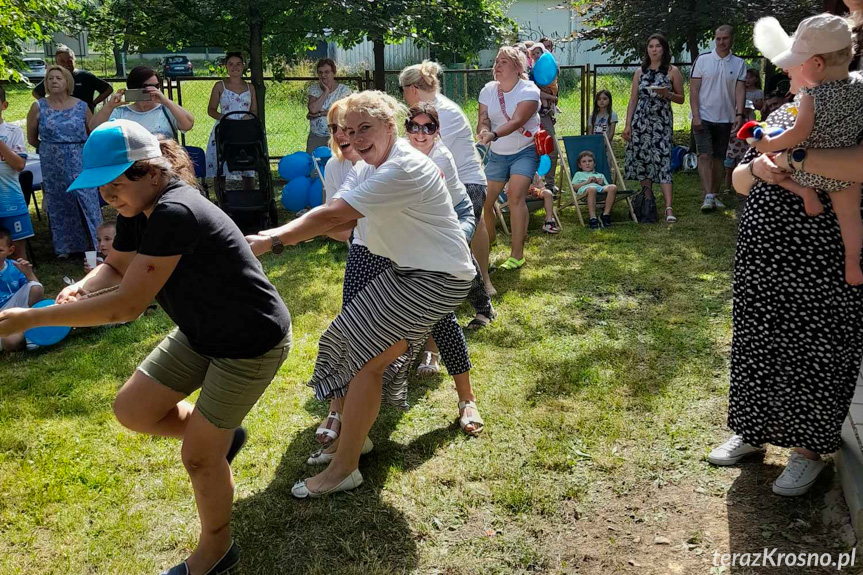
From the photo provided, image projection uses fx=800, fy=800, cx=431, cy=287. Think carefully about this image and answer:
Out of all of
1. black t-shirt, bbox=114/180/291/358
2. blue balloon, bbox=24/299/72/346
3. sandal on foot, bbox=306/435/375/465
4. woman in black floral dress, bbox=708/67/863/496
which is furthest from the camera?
blue balloon, bbox=24/299/72/346

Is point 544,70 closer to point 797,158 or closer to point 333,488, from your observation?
point 797,158

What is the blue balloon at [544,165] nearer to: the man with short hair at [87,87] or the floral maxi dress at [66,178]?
the floral maxi dress at [66,178]

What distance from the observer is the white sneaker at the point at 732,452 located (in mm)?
3855

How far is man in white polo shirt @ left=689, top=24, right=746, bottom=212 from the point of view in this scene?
31.3 ft

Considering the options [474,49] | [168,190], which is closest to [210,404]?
[168,190]

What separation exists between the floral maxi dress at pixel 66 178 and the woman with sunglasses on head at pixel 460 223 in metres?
4.62

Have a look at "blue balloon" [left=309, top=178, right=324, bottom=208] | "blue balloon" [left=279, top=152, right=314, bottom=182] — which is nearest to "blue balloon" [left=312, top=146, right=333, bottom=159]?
"blue balloon" [left=279, top=152, right=314, bottom=182]

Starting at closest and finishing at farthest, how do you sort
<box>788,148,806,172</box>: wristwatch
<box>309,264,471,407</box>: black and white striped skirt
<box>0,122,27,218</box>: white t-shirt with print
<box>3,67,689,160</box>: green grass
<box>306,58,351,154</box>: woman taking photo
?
1. <box>788,148,806,172</box>: wristwatch
2. <box>309,264,471,407</box>: black and white striped skirt
3. <box>0,122,27,218</box>: white t-shirt with print
4. <box>306,58,351,154</box>: woman taking photo
5. <box>3,67,689,160</box>: green grass

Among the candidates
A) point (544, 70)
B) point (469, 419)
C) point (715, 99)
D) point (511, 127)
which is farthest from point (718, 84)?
point (469, 419)

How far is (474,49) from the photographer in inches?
460

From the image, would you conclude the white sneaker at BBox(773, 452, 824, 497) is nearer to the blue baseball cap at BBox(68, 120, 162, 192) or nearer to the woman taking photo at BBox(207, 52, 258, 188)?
the blue baseball cap at BBox(68, 120, 162, 192)

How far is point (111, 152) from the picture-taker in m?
2.77

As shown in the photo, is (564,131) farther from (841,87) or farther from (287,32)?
(841,87)

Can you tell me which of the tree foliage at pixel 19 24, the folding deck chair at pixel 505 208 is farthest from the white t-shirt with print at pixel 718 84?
the tree foliage at pixel 19 24
